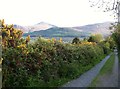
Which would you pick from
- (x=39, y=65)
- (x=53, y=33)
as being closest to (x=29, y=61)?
(x=39, y=65)

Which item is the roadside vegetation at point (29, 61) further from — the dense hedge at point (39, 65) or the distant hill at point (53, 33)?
the distant hill at point (53, 33)

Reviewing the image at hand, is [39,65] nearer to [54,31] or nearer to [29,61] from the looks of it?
[29,61]

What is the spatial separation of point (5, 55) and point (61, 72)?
6034 millimetres

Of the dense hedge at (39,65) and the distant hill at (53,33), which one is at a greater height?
the distant hill at (53,33)

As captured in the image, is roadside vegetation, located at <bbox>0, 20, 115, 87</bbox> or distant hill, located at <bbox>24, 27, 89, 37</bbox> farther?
distant hill, located at <bbox>24, 27, 89, 37</bbox>

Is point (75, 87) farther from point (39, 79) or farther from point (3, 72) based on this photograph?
point (3, 72)

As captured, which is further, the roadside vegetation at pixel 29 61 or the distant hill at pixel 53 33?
the distant hill at pixel 53 33

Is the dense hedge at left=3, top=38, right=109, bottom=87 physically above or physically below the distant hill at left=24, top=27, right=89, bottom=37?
below

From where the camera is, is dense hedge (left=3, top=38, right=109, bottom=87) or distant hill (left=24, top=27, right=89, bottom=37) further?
distant hill (left=24, top=27, right=89, bottom=37)

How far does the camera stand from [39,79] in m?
12.1

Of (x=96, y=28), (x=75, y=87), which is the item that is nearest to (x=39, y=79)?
(x=75, y=87)

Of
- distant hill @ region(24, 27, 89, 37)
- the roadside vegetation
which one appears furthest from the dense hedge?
distant hill @ region(24, 27, 89, 37)

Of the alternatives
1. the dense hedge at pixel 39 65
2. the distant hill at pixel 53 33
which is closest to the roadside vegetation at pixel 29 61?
the dense hedge at pixel 39 65

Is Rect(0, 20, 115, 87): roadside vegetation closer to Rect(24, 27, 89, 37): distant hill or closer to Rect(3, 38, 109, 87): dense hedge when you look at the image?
Rect(3, 38, 109, 87): dense hedge
